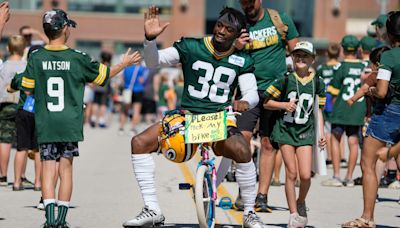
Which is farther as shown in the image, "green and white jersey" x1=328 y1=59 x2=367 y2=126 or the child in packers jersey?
"green and white jersey" x1=328 y1=59 x2=367 y2=126

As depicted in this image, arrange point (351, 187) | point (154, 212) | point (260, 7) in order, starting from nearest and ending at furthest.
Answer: point (154, 212) < point (260, 7) < point (351, 187)

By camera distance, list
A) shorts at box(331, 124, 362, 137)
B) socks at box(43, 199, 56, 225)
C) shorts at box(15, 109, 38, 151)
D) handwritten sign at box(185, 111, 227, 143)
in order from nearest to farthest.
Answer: handwritten sign at box(185, 111, 227, 143) < socks at box(43, 199, 56, 225) < shorts at box(15, 109, 38, 151) < shorts at box(331, 124, 362, 137)

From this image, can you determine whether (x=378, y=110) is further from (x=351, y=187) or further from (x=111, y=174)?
(x=111, y=174)

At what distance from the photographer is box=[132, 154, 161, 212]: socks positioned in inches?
368

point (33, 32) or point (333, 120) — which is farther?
point (33, 32)

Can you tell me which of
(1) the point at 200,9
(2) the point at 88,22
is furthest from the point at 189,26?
(2) the point at 88,22

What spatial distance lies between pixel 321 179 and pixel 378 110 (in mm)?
5619

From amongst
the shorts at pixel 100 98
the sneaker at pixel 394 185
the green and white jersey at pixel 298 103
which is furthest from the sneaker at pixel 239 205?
the shorts at pixel 100 98

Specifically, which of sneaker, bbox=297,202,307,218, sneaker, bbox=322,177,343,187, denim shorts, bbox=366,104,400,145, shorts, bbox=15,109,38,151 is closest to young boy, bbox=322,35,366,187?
sneaker, bbox=322,177,343,187

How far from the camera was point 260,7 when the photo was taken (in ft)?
36.8

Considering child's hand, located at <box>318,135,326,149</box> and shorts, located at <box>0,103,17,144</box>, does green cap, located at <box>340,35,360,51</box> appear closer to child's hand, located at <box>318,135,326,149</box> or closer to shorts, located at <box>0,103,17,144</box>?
shorts, located at <box>0,103,17,144</box>

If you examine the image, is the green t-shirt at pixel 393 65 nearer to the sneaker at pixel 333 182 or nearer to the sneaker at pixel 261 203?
the sneaker at pixel 261 203

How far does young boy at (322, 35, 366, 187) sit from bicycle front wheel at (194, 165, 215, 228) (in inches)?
238

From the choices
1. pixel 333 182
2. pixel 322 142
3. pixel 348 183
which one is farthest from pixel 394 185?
pixel 322 142
